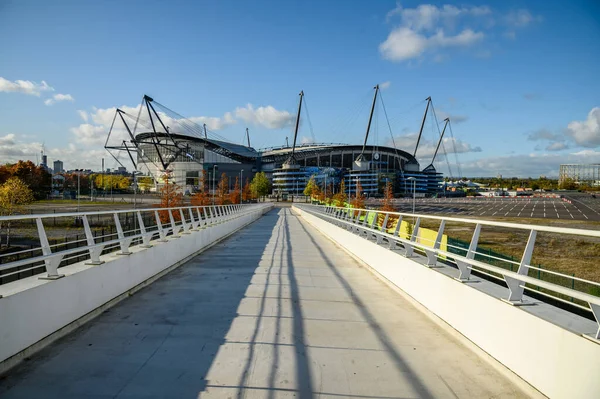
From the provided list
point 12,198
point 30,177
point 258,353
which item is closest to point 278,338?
point 258,353

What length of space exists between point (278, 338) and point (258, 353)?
70 centimetres

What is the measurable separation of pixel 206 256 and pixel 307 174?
162954 mm

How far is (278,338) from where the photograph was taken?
252 inches

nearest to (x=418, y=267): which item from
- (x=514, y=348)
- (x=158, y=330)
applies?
(x=514, y=348)

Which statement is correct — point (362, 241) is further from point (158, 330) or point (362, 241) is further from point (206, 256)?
point (158, 330)

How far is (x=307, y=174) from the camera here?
178 meters

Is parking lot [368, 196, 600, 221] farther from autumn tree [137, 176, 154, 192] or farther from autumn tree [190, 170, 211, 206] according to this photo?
autumn tree [137, 176, 154, 192]

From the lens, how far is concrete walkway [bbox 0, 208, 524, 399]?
4.70 m

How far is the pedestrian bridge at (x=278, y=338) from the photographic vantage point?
4602 millimetres

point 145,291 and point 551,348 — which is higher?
point 551,348

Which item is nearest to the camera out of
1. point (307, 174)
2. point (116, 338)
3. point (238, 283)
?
point (116, 338)

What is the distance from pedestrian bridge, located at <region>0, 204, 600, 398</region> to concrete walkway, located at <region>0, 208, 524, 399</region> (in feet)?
0.08

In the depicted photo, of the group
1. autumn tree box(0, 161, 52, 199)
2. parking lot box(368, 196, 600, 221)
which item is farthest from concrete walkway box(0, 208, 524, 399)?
autumn tree box(0, 161, 52, 199)

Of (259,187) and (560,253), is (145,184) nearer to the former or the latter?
(259,187)
